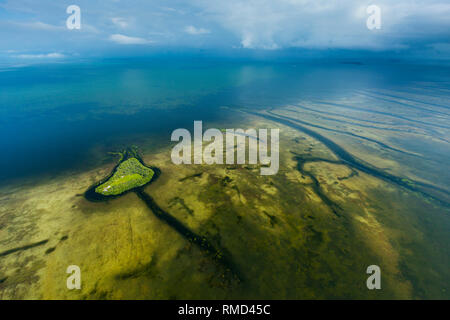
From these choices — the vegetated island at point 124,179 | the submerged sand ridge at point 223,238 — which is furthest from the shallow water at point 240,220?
the vegetated island at point 124,179

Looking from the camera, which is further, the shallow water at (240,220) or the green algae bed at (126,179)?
the green algae bed at (126,179)

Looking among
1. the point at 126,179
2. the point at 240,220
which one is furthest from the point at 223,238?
the point at 126,179

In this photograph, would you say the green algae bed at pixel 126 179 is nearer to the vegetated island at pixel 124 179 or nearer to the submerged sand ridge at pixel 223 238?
the vegetated island at pixel 124 179

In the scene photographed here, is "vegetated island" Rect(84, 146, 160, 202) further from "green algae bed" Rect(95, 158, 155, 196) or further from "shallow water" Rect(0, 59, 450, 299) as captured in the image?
"shallow water" Rect(0, 59, 450, 299)

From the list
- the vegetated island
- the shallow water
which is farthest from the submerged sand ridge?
the vegetated island

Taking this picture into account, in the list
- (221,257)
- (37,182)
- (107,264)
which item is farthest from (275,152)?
(37,182)

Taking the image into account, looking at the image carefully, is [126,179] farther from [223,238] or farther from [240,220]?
[240,220]

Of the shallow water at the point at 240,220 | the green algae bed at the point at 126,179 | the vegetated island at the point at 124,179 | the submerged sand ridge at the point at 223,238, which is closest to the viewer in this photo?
the submerged sand ridge at the point at 223,238

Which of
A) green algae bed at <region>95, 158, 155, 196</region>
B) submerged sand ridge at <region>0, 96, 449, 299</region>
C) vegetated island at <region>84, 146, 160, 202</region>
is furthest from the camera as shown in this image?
green algae bed at <region>95, 158, 155, 196</region>

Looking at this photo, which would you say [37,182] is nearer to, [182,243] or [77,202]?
[77,202]

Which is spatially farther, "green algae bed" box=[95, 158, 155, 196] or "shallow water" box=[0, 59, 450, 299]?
"green algae bed" box=[95, 158, 155, 196]
